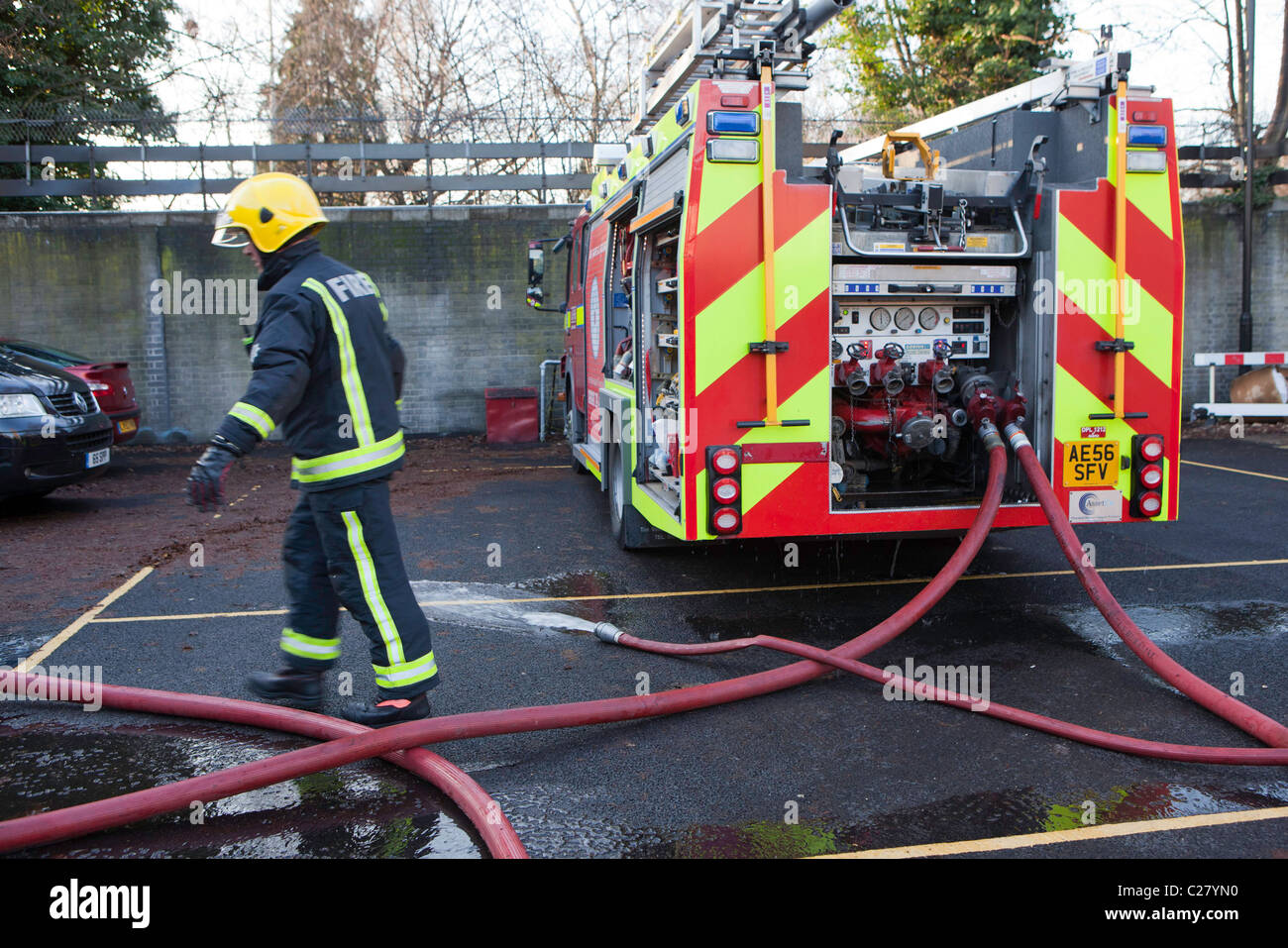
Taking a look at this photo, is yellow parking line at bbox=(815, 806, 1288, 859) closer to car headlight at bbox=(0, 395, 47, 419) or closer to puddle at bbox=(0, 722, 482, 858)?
puddle at bbox=(0, 722, 482, 858)

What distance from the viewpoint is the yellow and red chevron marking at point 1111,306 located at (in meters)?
4.75

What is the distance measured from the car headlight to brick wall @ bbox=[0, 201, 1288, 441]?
19.9 ft

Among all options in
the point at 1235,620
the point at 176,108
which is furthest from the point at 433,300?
the point at 1235,620

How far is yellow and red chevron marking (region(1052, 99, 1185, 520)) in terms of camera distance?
4.75 meters

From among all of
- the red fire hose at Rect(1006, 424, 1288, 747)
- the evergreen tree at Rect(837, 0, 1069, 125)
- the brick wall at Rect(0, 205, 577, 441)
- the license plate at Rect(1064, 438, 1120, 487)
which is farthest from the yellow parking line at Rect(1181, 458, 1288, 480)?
the brick wall at Rect(0, 205, 577, 441)

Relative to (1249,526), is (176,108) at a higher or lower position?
higher

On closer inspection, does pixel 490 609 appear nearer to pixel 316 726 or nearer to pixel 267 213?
pixel 316 726

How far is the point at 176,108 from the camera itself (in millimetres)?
18203

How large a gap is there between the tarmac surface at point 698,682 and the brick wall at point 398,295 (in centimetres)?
636

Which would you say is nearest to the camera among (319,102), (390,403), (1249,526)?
(390,403)

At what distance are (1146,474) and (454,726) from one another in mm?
3510
